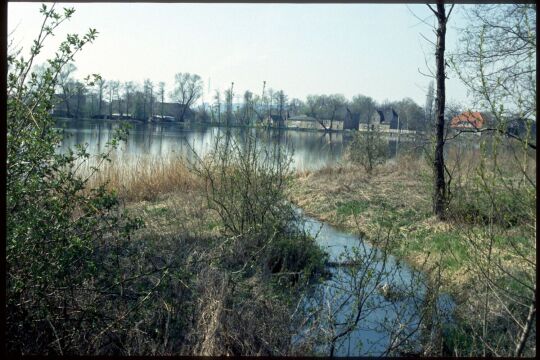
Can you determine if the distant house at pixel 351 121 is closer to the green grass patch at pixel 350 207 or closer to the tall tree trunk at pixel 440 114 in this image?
the green grass patch at pixel 350 207

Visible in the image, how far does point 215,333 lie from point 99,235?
3.85 ft

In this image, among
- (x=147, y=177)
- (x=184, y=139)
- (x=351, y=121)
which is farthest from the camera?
(x=351, y=121)

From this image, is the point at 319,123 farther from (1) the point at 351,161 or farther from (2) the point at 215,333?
(2) the point at 215,333

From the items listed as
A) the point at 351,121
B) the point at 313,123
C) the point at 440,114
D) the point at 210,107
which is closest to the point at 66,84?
the point at 210,107

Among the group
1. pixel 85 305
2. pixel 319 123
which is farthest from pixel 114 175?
pixel 85 305

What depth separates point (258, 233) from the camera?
21.6 feet

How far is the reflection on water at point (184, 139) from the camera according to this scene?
7.36 m

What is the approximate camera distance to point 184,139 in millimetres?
8977

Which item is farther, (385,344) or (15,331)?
(385,344)

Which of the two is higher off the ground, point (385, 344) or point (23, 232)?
point (23, 232)

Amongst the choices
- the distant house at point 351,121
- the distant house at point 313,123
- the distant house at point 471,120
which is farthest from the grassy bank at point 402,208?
the distant house at point 351,121

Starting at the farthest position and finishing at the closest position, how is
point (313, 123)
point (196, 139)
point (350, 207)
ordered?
point (313, 123)
point (196, 139)
point (350, 207)

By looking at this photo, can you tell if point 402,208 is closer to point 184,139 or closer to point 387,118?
point 184,139

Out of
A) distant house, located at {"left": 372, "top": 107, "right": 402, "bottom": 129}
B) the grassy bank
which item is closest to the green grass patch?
the grassy bank
